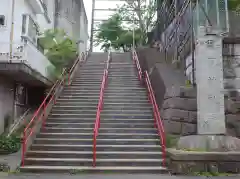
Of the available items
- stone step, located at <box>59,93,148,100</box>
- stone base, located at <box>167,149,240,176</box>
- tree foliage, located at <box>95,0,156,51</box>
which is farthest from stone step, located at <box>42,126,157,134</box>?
tree foliage, located at <box>95,0,156,51</box>

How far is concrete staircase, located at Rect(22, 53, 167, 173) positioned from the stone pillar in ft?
5.56

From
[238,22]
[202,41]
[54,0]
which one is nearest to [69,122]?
[202,41]

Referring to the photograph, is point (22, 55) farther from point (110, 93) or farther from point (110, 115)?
point (110, 93)

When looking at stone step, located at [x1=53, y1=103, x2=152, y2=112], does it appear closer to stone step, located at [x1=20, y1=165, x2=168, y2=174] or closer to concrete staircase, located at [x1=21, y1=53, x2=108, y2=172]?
concrete staircase, located at [x1=21, y1=53, x2=108, y2=172]

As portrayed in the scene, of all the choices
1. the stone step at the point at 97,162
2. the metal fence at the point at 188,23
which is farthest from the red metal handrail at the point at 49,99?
the metal fence at the point at 188,23

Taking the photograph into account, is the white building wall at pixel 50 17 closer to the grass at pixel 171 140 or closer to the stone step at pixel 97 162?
the stone step at pixel 97 162

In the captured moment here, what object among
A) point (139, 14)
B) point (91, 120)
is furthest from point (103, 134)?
point (139, 14)

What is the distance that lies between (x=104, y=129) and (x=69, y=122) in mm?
1503

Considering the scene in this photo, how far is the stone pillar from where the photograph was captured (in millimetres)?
8516

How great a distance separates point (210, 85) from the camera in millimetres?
8648

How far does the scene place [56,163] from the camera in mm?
8648

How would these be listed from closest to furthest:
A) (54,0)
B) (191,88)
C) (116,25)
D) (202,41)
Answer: (202,41)
(191,88)
(54,0)
(116,25)

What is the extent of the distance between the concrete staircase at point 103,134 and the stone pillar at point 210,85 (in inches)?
66.8

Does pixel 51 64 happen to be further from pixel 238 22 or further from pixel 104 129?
pixel 238 22
